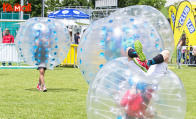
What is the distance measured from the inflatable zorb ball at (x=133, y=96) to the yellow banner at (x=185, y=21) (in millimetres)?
17841

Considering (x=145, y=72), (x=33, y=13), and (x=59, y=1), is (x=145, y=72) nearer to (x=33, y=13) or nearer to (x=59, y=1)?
(x=33, y=13)

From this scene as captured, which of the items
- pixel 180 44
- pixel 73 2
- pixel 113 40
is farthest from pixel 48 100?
pixel 73 2

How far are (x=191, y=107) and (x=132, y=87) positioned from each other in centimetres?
447

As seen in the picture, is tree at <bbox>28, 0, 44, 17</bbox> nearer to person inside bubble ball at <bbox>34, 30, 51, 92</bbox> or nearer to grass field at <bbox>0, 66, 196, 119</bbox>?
grass field at <bbox>0, 66, 196, 119</bbox>

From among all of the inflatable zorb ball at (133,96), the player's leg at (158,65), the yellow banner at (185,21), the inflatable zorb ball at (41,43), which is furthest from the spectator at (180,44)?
the inflatable zorb ball at (133,96)

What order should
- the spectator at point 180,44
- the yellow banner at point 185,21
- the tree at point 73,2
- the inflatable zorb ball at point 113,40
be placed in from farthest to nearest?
1. the tree at point 73,2
2. the yellow banner at point 185,21
3. the spectator at point 180,44
4. the inflatable zorb ball at point 113,40

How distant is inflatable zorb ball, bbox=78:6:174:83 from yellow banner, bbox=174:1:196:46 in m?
16.2

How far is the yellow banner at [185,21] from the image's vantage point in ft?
72.6

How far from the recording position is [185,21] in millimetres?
22406

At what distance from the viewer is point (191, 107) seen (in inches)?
344

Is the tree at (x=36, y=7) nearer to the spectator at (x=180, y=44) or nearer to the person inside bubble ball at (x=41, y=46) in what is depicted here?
the spectator at (x=180, y=44)

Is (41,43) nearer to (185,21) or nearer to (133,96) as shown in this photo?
(133,96)

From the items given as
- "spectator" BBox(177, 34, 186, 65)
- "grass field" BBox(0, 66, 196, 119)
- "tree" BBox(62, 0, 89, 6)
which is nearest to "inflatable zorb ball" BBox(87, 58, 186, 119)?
"grass field" BBox(0, 66, 196, 119)

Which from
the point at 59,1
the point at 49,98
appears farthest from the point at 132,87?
the point at 59,1
